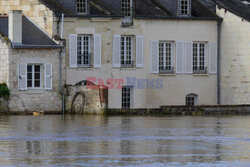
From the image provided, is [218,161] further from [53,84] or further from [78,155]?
[53,84]

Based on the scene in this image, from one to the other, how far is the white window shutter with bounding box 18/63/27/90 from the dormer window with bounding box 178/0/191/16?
10.1 meters

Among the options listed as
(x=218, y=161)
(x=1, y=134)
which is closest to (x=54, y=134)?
(x=1, y=134)

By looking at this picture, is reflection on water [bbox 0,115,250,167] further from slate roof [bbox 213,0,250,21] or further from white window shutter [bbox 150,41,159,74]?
slate roof [bbox 213,0,250,21]

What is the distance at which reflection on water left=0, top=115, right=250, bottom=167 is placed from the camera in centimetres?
1509

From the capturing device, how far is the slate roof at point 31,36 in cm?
3981

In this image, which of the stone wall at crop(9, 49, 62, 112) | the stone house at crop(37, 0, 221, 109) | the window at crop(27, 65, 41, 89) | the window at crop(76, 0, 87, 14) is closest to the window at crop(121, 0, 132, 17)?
the stone house at crop(37, 0, 221, 109)

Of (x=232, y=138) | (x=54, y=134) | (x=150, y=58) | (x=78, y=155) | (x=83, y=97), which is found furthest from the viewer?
(x=150, y=58)

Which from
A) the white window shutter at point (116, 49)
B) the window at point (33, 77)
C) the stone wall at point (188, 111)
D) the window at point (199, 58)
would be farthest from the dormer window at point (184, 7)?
the window at point (33, 77)

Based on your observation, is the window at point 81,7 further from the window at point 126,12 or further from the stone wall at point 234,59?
the stone wall at point 234,59

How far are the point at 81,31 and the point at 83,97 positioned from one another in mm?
5095

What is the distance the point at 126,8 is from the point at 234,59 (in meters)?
6.53

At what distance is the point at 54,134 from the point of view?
2239cm

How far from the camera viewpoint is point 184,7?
4572cm

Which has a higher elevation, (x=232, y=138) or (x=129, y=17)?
(x=129, y=17)
